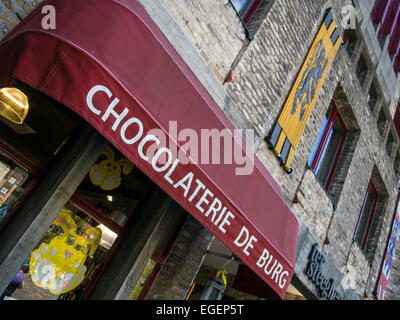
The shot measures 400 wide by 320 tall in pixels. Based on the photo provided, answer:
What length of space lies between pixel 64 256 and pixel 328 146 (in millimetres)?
6945

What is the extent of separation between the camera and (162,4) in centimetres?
400

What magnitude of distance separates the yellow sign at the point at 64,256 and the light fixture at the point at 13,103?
4.59ft

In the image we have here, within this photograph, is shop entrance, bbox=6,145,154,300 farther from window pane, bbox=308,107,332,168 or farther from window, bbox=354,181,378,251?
window, bbox=354,181,378,251

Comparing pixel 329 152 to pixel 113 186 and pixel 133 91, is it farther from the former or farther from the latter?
pixel 133 91

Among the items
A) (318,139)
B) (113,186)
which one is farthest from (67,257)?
(318,139)

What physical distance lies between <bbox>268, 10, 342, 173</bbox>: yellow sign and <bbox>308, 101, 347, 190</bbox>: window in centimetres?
166

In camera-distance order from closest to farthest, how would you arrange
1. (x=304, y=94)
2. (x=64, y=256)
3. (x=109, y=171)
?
(x=64, y=256)
(x=109, y=171)
(x=304, y=94)

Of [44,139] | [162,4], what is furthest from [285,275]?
[162,4]

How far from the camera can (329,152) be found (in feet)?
28.4

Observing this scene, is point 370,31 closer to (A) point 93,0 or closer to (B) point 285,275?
(B) point 285,275

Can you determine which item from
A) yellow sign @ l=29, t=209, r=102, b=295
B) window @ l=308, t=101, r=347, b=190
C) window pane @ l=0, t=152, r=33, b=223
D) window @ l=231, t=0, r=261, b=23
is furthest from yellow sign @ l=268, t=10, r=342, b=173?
window pane @ l=0, t=152, r=33, b=223

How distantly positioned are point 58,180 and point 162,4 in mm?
2356

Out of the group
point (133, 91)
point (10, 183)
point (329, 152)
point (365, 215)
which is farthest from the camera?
point (365, 215)

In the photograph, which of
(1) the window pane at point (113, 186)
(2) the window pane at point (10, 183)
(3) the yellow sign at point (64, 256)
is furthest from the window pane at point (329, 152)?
(2) the window pane at point (10, 183)
